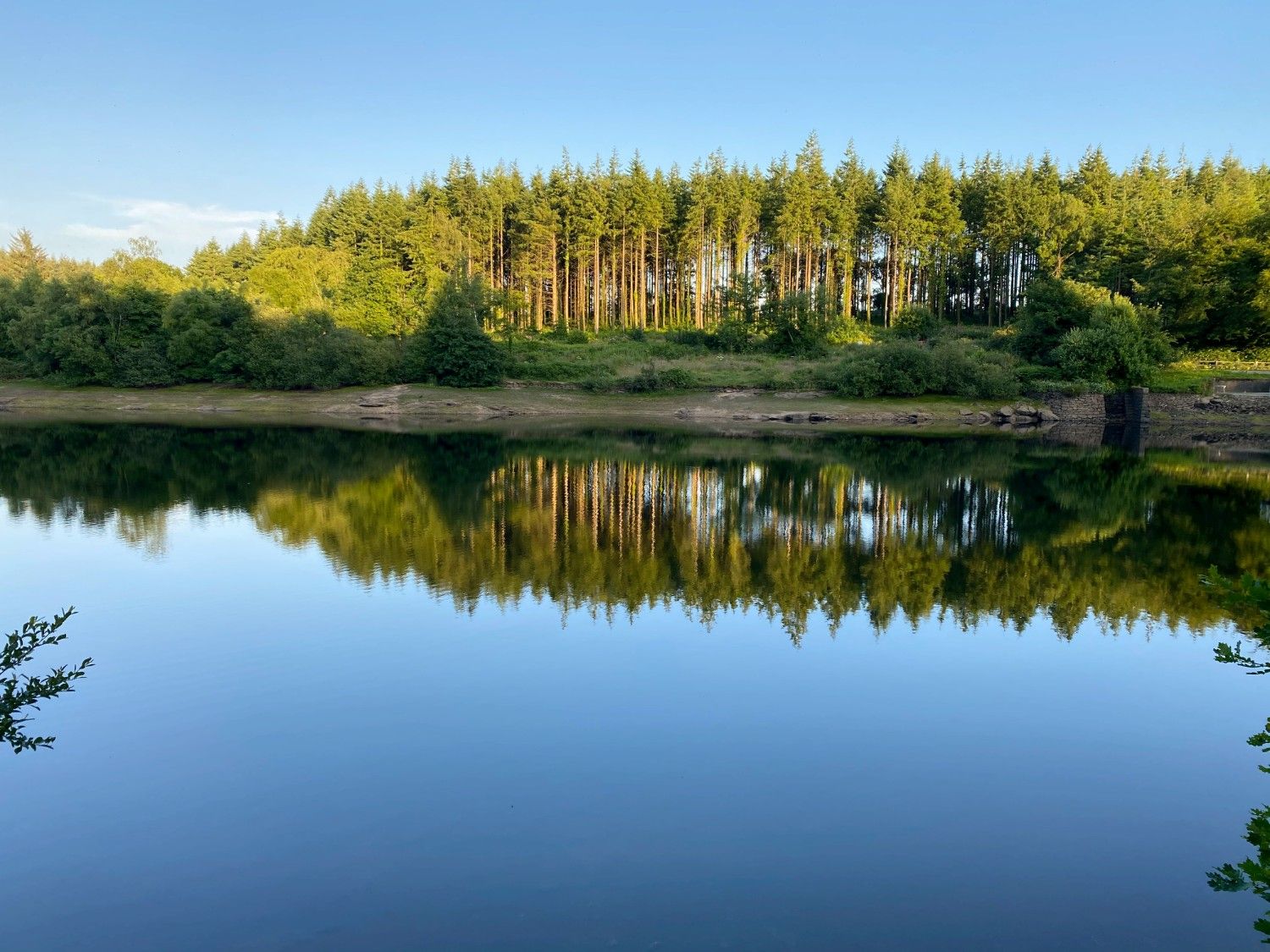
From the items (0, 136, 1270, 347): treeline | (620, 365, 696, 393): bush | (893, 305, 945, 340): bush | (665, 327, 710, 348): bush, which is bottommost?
(620, 365, 696, 393): bush

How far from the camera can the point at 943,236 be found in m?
83.1

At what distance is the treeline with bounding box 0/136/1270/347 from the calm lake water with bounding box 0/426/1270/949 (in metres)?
52.9

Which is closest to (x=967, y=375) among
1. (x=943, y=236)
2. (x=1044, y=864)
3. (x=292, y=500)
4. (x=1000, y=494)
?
(x=943, y=236)

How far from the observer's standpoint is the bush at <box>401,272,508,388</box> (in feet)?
210

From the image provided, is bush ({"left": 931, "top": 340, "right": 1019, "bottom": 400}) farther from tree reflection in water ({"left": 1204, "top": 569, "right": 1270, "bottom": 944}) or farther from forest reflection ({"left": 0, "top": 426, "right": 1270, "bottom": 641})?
tree reflection in water ({"left": 1204, "top": 569, "right": 1270, "bottom": 944})

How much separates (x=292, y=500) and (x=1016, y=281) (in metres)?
78.7

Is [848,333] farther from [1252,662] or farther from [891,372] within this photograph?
[1252,662]

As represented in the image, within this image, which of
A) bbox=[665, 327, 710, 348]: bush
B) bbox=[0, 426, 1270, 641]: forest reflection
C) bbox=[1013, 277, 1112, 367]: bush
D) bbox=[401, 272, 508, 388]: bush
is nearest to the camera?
bbox=[0, 426, 1270, 641]: forest reflection

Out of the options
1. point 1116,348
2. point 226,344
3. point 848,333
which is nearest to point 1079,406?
point 1116,348

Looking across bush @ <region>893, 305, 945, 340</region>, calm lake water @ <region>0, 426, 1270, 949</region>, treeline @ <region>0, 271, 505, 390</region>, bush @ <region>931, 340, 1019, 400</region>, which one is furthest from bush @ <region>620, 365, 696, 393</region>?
calm lake water @ <region>0, 426, 1270, 949</region>

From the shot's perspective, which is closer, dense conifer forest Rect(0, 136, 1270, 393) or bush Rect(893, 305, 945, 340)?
dense conifer forest Rect(0, 136, 1270, 393)

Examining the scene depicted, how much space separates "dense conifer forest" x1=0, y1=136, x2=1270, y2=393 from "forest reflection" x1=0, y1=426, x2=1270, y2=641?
2274 cm

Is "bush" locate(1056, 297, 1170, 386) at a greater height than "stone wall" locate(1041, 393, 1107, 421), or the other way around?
"bush" locate(1056, 297, 1170, 386)

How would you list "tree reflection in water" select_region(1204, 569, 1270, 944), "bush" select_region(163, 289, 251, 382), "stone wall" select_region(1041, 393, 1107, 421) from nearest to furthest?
"tree reflection in water" select_region(1204, 569, 1270, 944)
"stone wall" select_region(1041, 393, 1107, 421)
"bush" select_region(163, 289, 251, 382)
